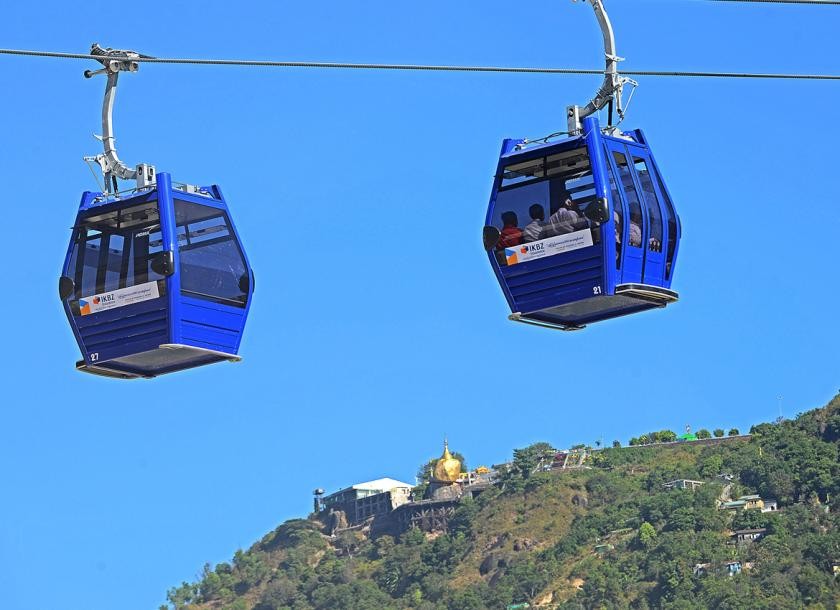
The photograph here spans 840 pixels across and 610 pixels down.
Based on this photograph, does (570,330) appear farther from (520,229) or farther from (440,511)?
(440,511)

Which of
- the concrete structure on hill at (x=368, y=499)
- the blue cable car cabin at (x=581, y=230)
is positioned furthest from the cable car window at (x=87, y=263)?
the concrete structure on hill at (x=368, y=499)

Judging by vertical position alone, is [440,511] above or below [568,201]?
above

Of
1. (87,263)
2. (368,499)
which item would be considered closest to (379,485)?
(368,499)

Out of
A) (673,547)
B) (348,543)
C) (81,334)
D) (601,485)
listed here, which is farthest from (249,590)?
(81,334)

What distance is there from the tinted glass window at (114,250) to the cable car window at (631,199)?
533cm

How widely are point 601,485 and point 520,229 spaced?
147141 millimetres

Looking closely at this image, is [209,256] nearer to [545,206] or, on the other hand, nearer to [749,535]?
[545,206]

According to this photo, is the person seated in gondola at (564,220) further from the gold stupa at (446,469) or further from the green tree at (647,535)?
the gold stupa at (446,469)

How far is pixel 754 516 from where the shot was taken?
153750 millimetres

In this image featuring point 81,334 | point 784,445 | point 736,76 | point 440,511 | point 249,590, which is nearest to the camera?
point 736,76

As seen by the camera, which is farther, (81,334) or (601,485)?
(601,485)

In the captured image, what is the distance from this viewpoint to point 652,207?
27312mm

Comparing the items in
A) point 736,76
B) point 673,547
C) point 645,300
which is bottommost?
point 645,300

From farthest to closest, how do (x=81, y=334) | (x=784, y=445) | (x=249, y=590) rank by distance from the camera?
1. (x=249, y=590)
2. (x=784, y=445)
3. (x=81, y=334)
